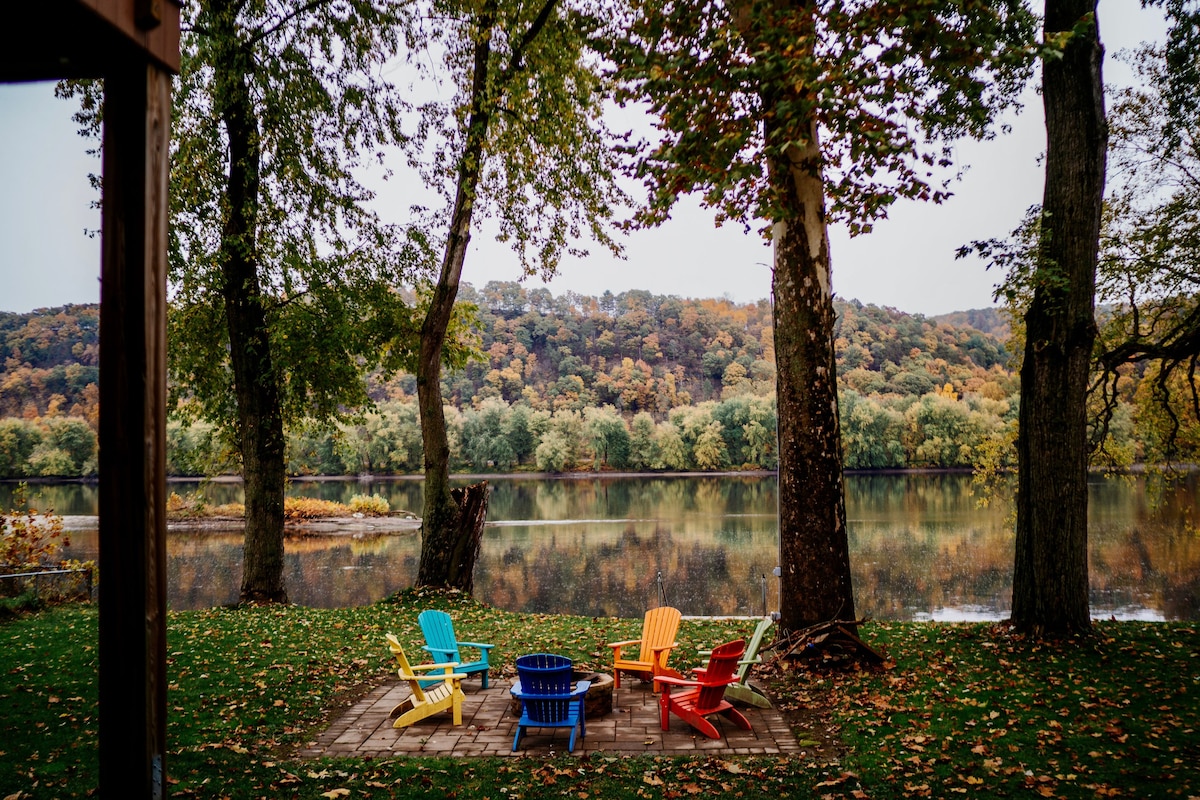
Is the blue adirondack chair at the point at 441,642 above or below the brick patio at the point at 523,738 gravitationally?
above

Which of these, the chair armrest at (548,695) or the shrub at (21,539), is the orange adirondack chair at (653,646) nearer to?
the chair armrest at (548,695)

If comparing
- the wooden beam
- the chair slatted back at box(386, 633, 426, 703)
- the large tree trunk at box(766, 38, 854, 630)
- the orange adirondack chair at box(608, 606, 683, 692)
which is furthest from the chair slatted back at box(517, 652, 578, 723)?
the wooden beam

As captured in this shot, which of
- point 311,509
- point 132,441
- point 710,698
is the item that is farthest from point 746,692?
point 311,509

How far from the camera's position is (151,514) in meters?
2.52

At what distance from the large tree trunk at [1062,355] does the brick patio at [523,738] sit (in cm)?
386

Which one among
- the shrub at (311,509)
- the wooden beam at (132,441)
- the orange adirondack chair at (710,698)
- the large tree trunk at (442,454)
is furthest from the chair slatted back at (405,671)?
the shrub at (311,509)

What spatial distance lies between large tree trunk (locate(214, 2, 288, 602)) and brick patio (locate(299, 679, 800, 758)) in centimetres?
707

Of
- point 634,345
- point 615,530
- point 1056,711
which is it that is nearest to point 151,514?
point 1056,711

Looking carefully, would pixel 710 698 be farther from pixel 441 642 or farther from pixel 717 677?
pixel 441 642

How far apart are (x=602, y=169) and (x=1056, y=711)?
11357 millimetres

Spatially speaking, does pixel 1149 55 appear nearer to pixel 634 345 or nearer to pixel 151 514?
pixel 151 514

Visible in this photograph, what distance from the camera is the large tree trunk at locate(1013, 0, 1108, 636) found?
8.23 metres

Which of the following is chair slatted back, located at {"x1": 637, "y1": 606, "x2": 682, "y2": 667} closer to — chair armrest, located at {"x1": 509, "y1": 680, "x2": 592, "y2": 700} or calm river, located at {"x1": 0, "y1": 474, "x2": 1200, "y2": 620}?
chair armrest, located at {"x1": 509, "y1": 680, "x2": 592, "y2": 700}

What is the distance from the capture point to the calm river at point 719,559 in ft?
63.6
